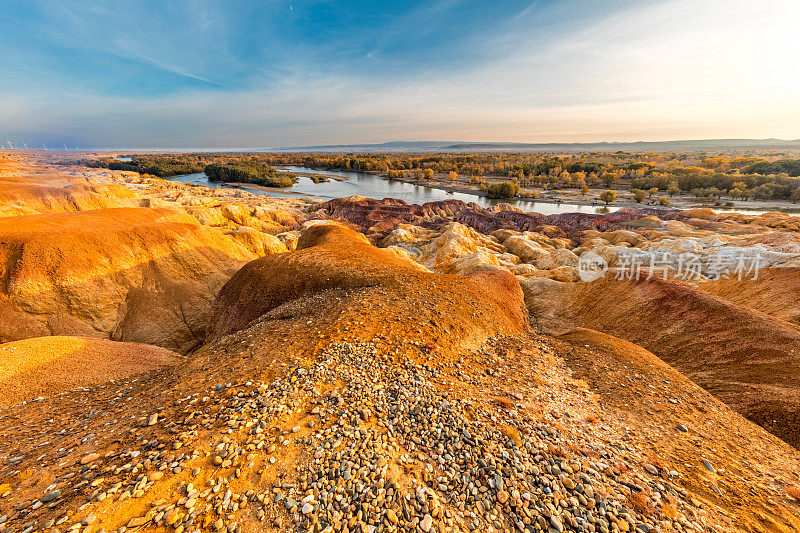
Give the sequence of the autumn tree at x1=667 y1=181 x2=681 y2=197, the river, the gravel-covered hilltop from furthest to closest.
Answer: the autumn tree at x1=667 y1=181 x2=681 y2=197 → the river → the gravel-covered hilltop

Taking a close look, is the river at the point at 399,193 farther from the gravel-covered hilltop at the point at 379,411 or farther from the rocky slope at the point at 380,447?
the rocky slope at the point at 380,447

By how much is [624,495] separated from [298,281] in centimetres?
1929

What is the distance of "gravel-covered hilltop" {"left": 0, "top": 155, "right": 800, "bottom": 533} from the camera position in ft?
17.9

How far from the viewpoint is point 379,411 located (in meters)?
7.79

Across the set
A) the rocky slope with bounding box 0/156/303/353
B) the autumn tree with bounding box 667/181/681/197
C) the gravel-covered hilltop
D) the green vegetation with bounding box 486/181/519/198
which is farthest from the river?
the gravel-covered hilltop

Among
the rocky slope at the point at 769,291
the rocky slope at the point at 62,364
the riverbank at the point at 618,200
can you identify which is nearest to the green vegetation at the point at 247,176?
the riverbank at the point at 618,200

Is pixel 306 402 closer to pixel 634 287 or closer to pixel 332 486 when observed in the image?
pixel 332 486

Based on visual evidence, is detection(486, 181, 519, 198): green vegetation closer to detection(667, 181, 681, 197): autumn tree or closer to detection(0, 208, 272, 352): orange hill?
detection(667, 181, 681, 197): autumn tree

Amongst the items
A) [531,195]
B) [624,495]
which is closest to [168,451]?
[624,495]

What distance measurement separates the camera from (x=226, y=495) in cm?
528

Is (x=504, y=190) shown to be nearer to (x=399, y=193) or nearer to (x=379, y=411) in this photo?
(x=399, y=193)

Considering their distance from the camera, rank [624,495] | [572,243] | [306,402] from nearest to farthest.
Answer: [624,495] → [306,402] → [572,243]

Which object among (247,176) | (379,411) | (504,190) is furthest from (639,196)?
(247,176)

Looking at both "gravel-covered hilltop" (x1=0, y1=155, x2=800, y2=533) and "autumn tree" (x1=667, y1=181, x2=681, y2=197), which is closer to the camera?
"gravel-covered hilltop" (x1=0, y1=155, x2=800, y2=533)
